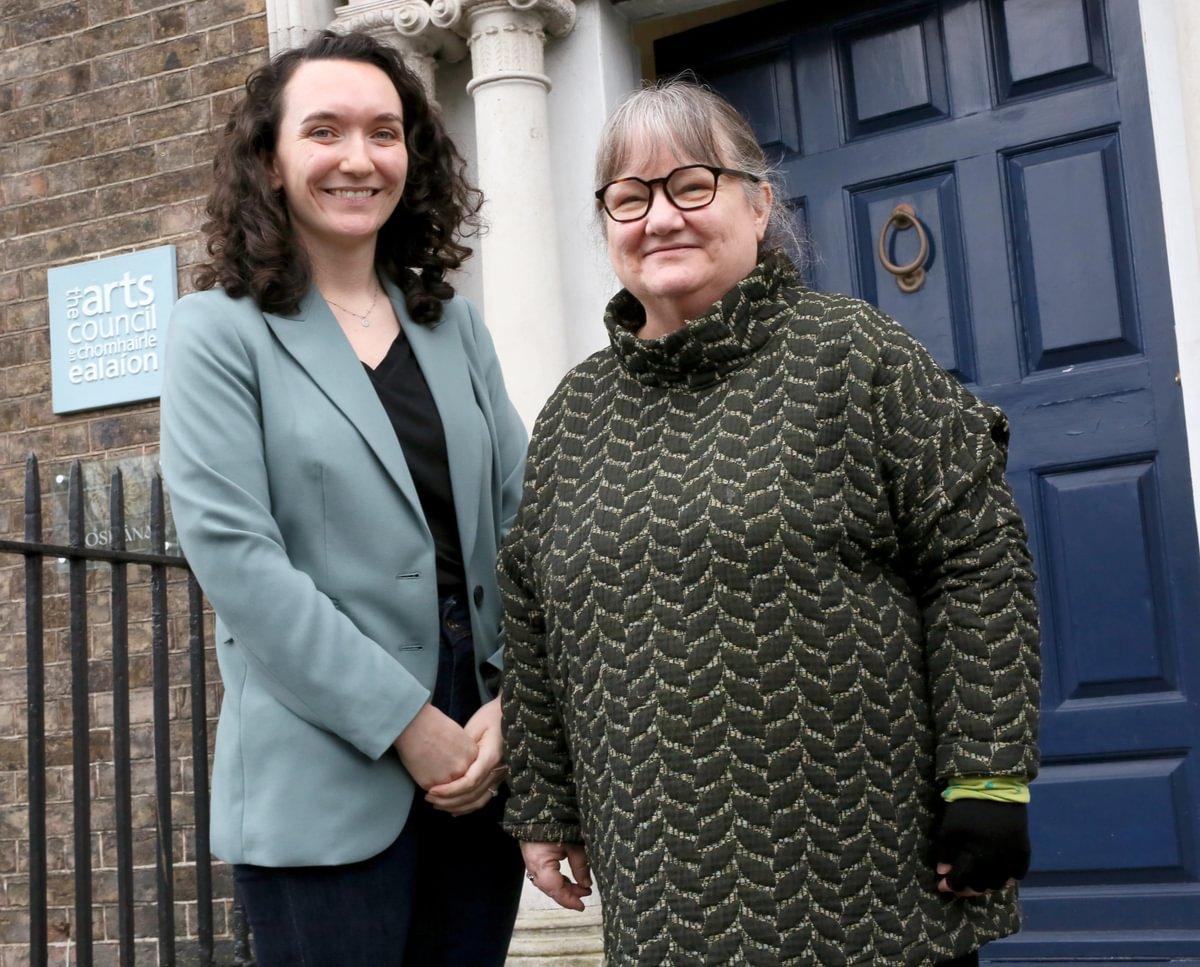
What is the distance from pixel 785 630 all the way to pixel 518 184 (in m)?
2.81

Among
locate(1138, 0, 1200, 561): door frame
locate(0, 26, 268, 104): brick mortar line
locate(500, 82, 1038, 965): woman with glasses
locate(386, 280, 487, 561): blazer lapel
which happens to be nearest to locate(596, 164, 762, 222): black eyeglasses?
locate(500, 82, 1038, 965): woman with glasses

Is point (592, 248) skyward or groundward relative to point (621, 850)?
skyward

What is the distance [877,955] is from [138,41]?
4494mm

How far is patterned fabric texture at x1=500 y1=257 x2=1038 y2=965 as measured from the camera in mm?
2010

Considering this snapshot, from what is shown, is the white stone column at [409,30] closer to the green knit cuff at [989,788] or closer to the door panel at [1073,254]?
the door panel at [1073,254]

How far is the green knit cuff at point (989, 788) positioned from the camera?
6.52 ft

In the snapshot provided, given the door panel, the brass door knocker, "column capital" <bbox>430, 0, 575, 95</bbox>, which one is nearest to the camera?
the door panel

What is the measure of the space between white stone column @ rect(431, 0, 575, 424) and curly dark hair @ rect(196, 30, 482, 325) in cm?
165

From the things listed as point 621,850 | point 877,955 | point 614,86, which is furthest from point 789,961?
point 614,86

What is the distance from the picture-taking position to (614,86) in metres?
4.78

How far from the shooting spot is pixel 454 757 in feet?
7.66

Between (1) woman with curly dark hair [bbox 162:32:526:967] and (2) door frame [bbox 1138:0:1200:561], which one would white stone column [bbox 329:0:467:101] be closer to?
(2) door frame [bbox 1138:0:1200:561]

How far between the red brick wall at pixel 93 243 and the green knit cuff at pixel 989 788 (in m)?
3.38

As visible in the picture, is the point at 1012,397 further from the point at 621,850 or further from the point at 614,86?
the point at 621,850
